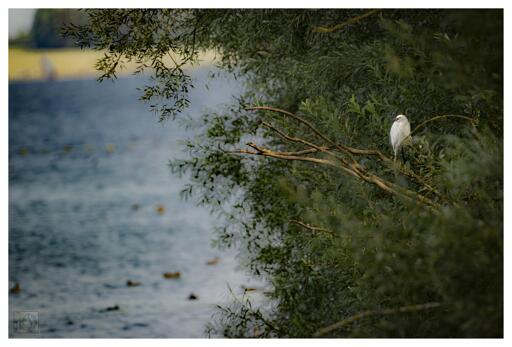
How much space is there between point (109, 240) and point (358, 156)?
7.05 metres

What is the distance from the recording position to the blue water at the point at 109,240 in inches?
248

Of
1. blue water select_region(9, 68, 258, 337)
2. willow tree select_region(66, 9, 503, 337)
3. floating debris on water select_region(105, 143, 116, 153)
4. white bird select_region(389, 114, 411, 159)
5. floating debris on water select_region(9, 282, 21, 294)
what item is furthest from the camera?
floating debris on water select_region(105, 143, 116, 153)

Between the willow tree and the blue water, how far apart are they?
37 centimetres

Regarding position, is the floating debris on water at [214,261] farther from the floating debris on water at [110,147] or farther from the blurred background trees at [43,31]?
the floating debris on water at [110,147]

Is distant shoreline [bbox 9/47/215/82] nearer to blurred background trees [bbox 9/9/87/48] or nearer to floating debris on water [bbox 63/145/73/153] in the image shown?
blurred background trees [bbox 9/9/87/48]

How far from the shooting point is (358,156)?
3.28 meters

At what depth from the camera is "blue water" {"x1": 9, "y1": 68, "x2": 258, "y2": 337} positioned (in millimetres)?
6301

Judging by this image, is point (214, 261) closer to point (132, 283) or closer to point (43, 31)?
point (132, 283)

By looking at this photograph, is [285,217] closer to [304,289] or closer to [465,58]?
[304,289]

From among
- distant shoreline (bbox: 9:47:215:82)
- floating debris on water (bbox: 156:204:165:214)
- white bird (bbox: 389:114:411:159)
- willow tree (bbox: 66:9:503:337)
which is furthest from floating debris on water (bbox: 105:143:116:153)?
white bird (bbox: 389:114:411:159)

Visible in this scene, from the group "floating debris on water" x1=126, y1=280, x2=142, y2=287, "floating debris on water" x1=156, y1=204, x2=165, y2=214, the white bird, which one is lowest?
the white bird

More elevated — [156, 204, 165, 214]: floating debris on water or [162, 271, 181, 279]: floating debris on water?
[156, 204, 165, 214]: floating debris on water

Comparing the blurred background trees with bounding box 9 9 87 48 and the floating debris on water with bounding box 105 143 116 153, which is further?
the floating debris on water with bounding box 105 143 116 153

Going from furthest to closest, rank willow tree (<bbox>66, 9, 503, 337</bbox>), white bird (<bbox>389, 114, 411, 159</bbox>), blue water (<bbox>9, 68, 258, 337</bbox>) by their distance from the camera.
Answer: blue water (<bbox>9, 68, 258, 337</bbox>), white bird (<bbox>389, 114, 411, 159</bbox>), willow tree (<bbox>66, 9, 503, 337</bbox>)
